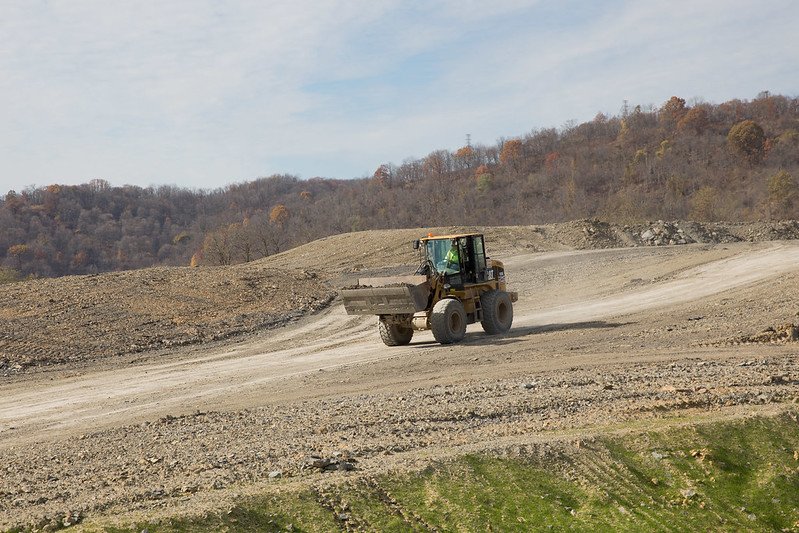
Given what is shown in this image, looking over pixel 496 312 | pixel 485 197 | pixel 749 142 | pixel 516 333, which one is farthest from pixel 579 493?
pixel 749 142

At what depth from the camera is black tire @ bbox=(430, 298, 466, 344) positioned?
1642cm

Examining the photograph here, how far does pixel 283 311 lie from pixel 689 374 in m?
17.9

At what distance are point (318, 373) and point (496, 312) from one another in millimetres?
5708

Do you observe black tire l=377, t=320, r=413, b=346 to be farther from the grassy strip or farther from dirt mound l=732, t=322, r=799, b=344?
the grassy strip

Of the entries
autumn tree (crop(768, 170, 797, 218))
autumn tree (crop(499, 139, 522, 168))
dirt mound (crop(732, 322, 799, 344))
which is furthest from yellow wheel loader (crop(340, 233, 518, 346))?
autumn tree (crop(499, 139, 522, 168))

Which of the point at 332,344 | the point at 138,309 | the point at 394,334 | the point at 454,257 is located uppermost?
the point at 454,257

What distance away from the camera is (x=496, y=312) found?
1812 centimetres

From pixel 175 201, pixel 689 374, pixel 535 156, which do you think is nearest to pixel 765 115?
pixel 535 156

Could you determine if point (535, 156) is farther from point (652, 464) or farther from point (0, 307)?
point (652, 464)

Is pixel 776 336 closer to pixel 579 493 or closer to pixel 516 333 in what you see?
pixel 516 333

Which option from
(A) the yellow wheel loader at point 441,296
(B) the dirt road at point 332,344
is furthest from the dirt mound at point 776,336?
(A) the yellow wheel loader at point 441,296

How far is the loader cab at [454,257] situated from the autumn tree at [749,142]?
95277mm

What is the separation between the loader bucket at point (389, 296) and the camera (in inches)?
637

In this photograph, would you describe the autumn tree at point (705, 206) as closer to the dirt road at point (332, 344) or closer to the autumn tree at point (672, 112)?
the dirt road at point (332, 344)
